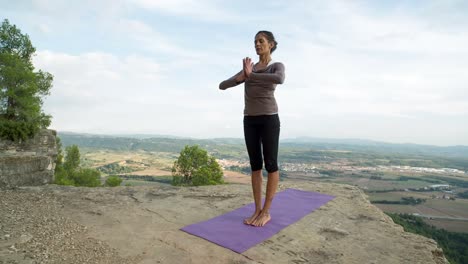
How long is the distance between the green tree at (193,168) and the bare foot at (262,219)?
23017mm

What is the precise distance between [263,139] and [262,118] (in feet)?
1.04

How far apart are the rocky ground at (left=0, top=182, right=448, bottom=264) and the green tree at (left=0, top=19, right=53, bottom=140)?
38.0ft

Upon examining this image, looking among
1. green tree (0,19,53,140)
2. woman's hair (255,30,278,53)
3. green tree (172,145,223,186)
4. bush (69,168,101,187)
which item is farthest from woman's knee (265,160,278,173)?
bush (69,168,101,187)

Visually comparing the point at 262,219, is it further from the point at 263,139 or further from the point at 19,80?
the point at 19,80

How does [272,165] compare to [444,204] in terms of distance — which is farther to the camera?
[444,204]

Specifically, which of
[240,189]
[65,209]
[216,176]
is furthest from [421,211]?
[65,209]

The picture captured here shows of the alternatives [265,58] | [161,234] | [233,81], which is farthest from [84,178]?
[265,58]

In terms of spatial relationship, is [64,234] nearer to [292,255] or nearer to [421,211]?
[292,255]

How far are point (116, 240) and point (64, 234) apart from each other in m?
0.67

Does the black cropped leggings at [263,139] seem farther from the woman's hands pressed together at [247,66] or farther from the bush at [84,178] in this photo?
the bush at [84,178]

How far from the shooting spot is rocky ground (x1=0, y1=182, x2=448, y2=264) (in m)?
2.77

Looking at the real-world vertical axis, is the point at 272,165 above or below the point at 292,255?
above

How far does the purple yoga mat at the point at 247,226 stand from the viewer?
126 inches

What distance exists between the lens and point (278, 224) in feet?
12.7
